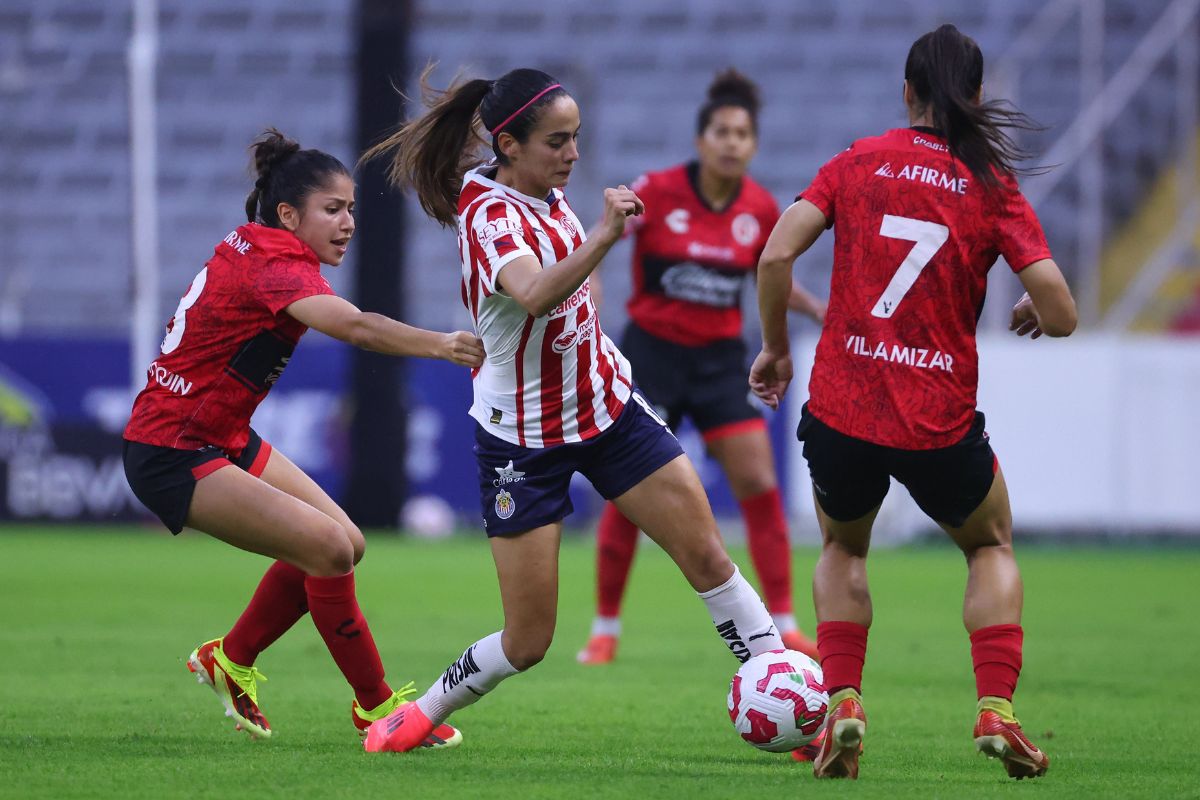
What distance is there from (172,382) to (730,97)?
3.78 meters

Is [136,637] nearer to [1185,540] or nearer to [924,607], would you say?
[924,607]

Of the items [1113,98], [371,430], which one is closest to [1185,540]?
[1113,98]

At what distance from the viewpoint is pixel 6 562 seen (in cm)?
1255

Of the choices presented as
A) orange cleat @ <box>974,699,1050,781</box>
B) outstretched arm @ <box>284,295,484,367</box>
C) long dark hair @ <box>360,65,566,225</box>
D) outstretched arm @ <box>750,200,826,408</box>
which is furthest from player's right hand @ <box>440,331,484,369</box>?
orange cleat @ <box>974,699,1050,781</box>

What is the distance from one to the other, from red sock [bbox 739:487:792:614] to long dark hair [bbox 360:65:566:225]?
3177 millimetres

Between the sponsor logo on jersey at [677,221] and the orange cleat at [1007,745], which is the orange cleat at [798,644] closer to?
the sponsor logo on jersey at [677,221]

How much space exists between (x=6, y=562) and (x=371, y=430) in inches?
158

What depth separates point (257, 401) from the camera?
5488 millimetres

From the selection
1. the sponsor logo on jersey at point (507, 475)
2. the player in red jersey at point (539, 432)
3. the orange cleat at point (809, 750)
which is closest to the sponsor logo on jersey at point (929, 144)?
the player in red jersey at point (539, 432)

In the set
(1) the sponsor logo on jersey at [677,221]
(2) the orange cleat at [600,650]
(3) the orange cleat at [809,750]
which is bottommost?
(2) the orange cleat at [600,650]

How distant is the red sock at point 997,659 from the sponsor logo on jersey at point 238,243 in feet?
7.98

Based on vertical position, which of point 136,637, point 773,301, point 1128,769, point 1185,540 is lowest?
point 1185,540

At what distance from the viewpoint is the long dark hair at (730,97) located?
8250 mm

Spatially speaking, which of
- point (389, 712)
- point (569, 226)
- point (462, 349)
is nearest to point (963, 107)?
point (569, 226)
